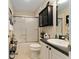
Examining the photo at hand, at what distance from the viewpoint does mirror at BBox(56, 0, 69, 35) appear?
2.40 meters

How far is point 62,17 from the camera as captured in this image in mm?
2582

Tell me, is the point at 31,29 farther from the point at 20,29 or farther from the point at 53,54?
the point at 53,54

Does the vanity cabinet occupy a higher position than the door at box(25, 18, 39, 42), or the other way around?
the door at box(25, 18, 39, 42)

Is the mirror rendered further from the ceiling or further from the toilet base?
the ceiling

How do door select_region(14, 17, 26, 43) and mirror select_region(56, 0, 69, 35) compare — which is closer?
mirror select_region(56, 0, 69, 35)

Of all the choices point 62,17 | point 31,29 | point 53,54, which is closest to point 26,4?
point 31,29

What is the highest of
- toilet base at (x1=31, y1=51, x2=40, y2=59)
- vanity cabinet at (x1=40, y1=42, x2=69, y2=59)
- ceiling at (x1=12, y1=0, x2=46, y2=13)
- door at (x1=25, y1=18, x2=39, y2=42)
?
ceiling at (x1=12, y1=0, x2=46, y2=13)

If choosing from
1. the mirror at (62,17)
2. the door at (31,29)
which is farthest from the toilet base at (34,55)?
the door at (31,29)

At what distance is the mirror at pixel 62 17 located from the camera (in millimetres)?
2396

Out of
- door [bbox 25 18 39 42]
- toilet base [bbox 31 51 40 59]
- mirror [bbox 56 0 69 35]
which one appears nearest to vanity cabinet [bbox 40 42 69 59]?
mirror [bbox 56 0 69 35]
